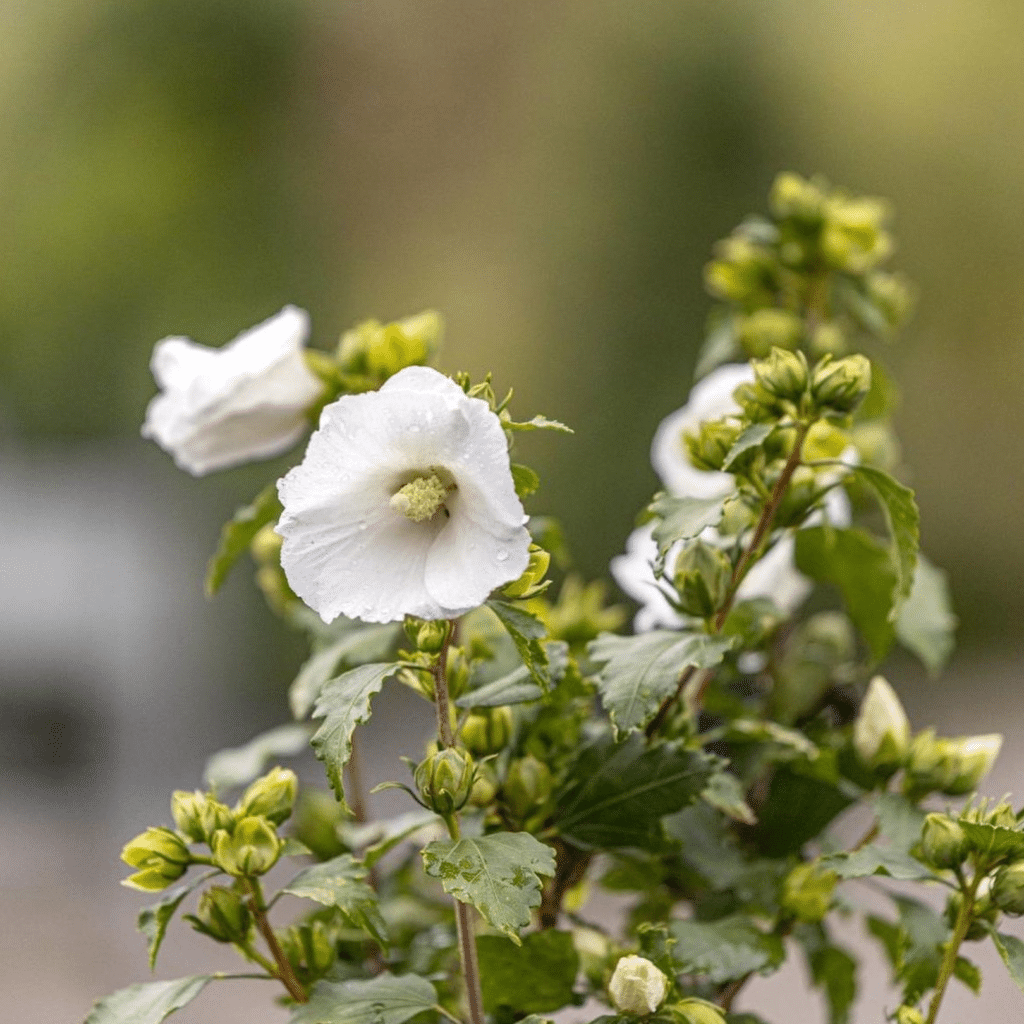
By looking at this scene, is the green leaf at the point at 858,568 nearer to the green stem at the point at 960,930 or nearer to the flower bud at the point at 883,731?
the flower bud at the point at 883,731

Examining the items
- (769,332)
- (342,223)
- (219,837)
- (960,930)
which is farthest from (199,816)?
(342,223)

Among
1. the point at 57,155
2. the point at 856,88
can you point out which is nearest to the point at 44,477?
the point at 57,155

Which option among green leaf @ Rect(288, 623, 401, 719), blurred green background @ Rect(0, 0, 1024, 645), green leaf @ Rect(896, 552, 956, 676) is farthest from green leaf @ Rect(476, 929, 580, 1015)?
blurred green background @ Rect(0, 0, 1024, 645)

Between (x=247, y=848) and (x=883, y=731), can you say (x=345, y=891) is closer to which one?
(x=247, y=848)

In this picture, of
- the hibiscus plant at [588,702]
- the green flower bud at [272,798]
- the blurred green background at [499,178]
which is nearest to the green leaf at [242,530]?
the hibiscus plant at [588,702]

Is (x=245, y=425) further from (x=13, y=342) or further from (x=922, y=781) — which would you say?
(x=13, y=342)

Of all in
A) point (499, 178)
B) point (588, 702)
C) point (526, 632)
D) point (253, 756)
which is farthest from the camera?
point (499, 178)

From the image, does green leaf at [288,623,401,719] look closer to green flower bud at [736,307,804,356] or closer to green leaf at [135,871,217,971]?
green leaf at [135,871,217,971]

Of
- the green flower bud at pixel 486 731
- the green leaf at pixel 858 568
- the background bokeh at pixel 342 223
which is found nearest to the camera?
the green flower bud at pixel 486 731
